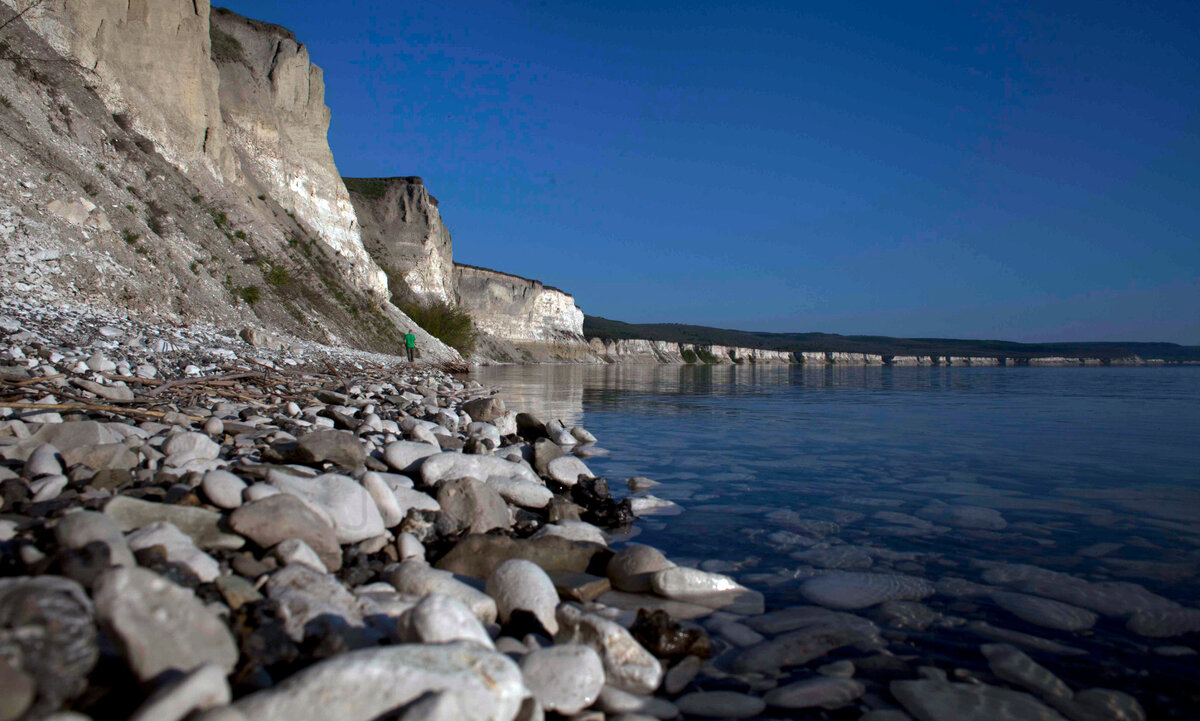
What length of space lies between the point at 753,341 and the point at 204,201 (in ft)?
377

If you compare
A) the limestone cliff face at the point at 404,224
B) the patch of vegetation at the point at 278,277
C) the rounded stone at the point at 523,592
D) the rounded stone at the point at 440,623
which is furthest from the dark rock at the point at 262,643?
the limestone cliff face at the point at 404,224

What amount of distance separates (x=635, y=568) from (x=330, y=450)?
6.92 ft

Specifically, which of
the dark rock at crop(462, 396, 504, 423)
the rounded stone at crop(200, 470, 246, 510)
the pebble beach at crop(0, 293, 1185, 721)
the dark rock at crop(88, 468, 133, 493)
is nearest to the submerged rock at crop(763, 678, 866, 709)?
the pebble beach at crop(0, 293, 1185, 721)

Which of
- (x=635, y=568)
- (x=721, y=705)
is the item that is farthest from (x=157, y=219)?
(x=721, y=705)

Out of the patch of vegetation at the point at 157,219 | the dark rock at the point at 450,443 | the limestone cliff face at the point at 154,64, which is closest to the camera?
the dark rock at the point at 450,443

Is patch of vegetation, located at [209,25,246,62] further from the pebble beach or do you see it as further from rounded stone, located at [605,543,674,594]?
rounded stone, located at [605,543,674,594]

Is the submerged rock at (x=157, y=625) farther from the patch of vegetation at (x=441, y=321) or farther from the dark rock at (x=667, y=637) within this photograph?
the patch of vegetation at (x=441, y=321)

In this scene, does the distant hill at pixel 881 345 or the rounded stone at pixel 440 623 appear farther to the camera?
the distant hill at pixel 881 345

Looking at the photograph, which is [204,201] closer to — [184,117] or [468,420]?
[184,117]

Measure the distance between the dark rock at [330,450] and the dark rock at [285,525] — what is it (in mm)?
1220

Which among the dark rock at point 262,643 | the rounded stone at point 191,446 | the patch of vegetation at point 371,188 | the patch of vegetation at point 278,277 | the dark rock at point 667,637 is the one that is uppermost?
the patch of vegetation at point 371,188

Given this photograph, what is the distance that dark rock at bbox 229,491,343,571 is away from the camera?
2.75 meters

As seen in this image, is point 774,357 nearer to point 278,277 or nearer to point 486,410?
point 278,277

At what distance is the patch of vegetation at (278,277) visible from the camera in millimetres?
19631
